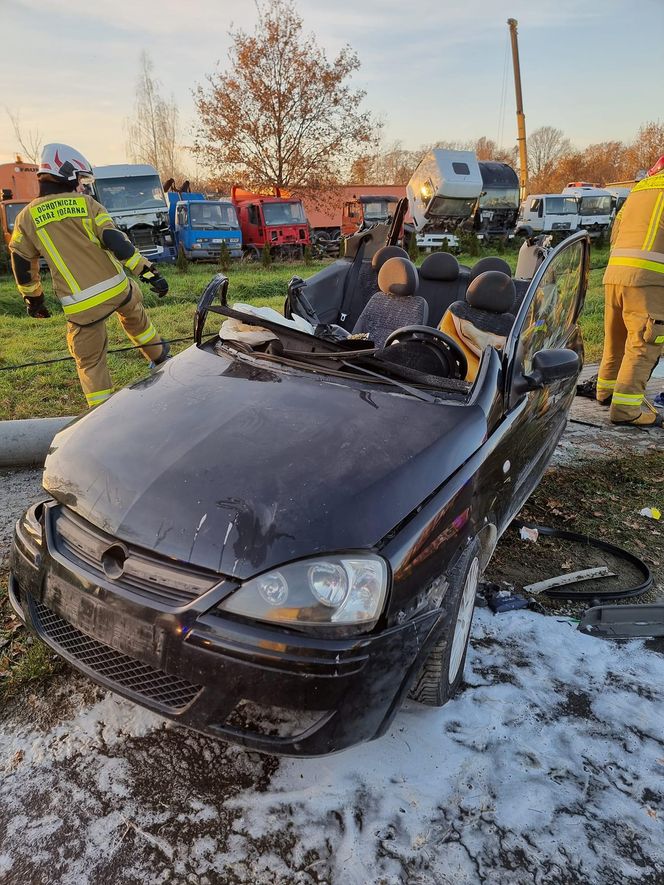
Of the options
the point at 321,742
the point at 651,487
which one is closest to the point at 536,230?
the point at 651,487

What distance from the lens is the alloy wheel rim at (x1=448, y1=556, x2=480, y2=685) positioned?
1.97m

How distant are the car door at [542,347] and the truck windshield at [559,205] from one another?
2196 centimetres

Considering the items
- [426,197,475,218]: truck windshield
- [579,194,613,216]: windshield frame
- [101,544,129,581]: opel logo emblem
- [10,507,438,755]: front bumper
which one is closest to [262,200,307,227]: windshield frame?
[579,194,613,216]: windshield frame

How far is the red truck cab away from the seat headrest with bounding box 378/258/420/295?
1643 cm

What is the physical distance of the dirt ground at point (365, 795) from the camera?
1.56m

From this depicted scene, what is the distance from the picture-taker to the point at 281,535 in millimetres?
1573

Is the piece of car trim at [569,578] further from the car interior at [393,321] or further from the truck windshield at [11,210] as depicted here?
the truck windshield at [11,210]

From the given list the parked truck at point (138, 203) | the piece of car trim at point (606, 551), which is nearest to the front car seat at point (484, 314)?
the piece of car trim at point (606, 551)

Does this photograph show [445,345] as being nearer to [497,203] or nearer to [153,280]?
[153,280]

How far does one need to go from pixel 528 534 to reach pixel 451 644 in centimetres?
153

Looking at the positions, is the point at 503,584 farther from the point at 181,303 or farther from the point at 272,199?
the point at 272,199

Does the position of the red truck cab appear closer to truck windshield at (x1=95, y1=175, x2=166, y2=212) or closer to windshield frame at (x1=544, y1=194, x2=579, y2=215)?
truck windshield at (x1=95, y1=175, x2=166, y2=212)

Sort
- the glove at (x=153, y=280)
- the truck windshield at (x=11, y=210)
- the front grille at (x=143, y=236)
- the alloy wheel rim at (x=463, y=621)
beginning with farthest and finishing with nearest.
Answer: the front grille at (x=143, y=236)
the truck windshield at (x=11, y=210)
the glove at (x=153, y=280)
the alloy wheel rim at (x=463, y=621)

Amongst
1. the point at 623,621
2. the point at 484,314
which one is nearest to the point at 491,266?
the point at 484,314
